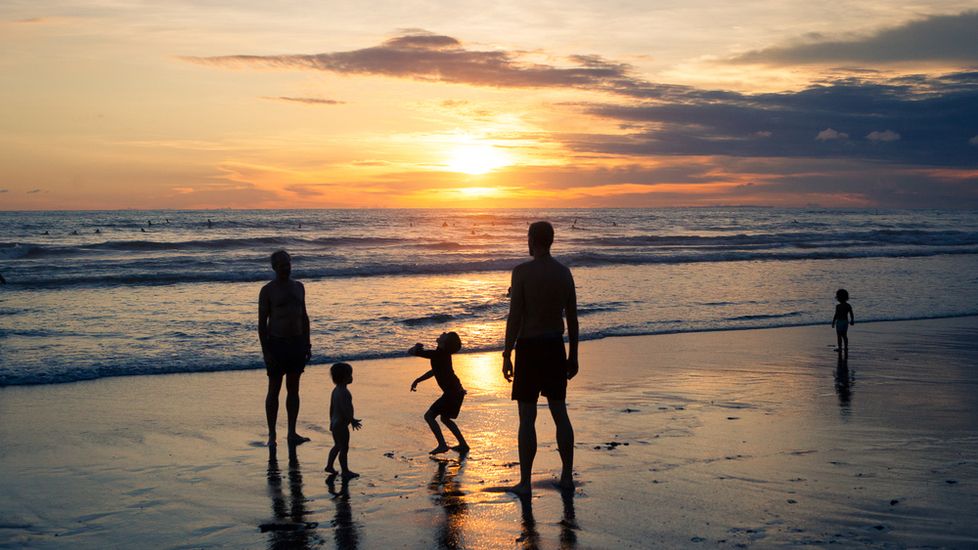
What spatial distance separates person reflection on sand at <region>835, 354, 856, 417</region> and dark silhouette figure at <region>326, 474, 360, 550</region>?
531 centimetres

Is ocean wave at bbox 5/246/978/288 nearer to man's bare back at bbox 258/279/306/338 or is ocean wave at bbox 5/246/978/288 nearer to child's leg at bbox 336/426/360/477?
man's bare back at bbox 258/279/306/338

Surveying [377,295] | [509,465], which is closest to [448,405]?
[509,465]

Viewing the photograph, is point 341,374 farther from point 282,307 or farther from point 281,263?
point 281,263

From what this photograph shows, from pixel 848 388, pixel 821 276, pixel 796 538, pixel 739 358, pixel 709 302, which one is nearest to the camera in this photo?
pixel 796 538

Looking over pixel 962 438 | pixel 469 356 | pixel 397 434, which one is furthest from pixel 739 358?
pixel 397 434

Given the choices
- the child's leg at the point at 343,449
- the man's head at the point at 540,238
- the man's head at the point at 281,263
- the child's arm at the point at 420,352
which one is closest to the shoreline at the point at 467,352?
the man's head at the point at 281,263

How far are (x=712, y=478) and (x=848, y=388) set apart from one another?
4707 millimetres

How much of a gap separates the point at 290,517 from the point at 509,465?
1958 mm

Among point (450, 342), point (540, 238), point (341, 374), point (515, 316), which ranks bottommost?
point (341, 374)

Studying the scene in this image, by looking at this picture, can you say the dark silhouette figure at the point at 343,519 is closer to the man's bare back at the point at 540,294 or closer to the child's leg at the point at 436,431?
the child's leg at the point at 436,431

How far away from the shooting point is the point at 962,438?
24.3ft

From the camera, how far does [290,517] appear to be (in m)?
5.52

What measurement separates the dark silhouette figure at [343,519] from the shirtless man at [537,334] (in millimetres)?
1203

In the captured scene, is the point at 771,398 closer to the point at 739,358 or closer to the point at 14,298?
the point at 739,358
